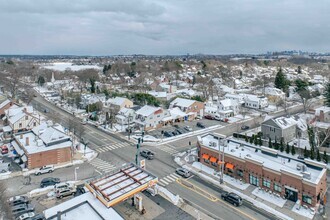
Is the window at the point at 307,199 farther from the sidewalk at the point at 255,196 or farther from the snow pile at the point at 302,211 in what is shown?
the sidewalk at the point at 255,196

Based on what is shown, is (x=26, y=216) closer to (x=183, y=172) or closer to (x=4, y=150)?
(x=183, y=172)

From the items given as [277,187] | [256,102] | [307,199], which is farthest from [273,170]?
[256,102]

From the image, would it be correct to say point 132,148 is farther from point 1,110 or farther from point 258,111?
point 258,111

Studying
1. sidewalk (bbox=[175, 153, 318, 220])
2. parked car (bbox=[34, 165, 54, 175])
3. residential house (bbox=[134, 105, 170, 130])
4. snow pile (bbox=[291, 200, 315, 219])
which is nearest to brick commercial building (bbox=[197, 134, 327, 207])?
snow pile (bbox=[291, 200, 315, 219])

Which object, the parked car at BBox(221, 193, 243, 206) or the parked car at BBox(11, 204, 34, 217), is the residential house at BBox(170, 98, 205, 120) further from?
the parked car at BBox(11, 204, 34, 217)

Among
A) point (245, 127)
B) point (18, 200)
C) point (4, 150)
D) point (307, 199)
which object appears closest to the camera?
point (18, 200)

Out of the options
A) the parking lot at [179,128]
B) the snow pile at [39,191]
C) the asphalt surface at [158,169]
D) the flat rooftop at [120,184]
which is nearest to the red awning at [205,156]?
the asphalt surface at [158,169]
